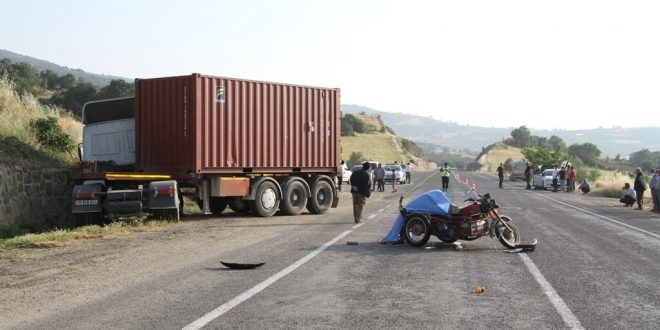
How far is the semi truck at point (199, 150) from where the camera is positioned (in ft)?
53.9

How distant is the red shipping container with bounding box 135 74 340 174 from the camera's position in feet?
57.4

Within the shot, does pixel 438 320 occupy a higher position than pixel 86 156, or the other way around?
pixel 86 156

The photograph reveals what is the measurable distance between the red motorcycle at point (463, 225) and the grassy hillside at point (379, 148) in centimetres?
9229

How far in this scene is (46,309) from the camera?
7023 mm

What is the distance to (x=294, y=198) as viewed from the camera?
782 inches

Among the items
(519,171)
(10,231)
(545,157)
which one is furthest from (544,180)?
(10,231)

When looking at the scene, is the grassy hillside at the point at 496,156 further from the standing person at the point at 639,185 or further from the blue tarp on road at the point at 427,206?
the blue tarp on road at the point at 427,206

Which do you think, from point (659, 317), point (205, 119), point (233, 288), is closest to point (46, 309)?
point (233, 288)

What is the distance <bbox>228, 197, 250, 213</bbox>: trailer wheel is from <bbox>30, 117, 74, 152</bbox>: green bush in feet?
18.7

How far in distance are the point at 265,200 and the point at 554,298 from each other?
39.9ft

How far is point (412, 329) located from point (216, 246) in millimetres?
6747

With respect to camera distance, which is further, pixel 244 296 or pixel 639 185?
pixel 639 185

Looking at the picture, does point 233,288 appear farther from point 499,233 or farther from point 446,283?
point 499,233

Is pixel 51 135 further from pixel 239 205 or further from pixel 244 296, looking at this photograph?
pixel 244 296
